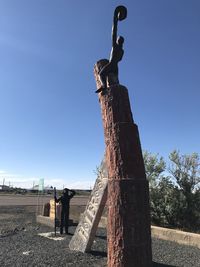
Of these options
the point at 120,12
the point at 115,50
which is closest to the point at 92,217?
the point at 115,50

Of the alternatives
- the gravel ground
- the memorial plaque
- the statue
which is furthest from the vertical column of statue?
the memorial plaque

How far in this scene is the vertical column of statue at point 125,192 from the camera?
529 cm

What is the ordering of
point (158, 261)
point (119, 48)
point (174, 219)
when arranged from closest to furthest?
point (119, 48) → point (158, 261) → point (174, 219)

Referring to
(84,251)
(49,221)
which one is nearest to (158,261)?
(84,251)

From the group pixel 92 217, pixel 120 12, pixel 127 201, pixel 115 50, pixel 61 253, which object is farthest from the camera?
pixel 92 217

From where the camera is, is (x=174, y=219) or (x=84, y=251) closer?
(x=84, y=251)

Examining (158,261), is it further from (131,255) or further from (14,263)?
(131,255)

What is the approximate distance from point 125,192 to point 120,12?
9.12 ft

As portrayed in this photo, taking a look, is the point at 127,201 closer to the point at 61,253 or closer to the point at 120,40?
the point at 120,40

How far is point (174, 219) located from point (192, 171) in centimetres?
230

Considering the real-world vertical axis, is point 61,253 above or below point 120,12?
below

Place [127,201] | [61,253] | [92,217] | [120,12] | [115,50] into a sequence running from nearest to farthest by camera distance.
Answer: [127,201] < [120,12] < [115,50] < [61,253] < [92,217]

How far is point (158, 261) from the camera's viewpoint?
9.64 m

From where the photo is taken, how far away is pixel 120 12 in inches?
237
